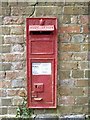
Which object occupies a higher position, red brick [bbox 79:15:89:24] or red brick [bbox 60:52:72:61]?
red brick [bbox 79:15:89:24]

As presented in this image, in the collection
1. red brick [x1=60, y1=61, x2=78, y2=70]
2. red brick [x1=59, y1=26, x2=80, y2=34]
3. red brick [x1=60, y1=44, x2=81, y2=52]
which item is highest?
red brick [x1=59, y1=26, x2=80, y2=34]

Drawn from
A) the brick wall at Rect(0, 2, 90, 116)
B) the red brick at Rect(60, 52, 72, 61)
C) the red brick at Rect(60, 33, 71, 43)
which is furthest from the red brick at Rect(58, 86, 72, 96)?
the red brick at Rect(60, 33, 71, 43)

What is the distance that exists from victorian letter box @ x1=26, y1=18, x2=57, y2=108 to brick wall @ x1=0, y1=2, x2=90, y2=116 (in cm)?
7

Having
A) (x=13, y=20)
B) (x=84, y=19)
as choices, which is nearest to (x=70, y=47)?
(x=84, y=19)

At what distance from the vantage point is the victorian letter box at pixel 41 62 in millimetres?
4066

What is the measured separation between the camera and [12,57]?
4156 millimetres

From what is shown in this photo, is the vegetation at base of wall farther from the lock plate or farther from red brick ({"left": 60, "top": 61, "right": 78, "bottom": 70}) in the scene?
red brick ({"left": 60, "top": 61, "right": 78, "bottom": 70})

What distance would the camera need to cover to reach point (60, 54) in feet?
13.6

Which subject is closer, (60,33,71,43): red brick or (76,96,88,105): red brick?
(60,33,71,43): red brick

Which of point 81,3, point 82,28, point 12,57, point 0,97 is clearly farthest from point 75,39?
point 0,97

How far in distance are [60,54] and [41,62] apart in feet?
0.82

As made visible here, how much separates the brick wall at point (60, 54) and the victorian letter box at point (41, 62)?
68mm

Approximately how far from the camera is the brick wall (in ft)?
13.5

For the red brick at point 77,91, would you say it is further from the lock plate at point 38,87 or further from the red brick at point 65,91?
the lock plate at point 38,87
